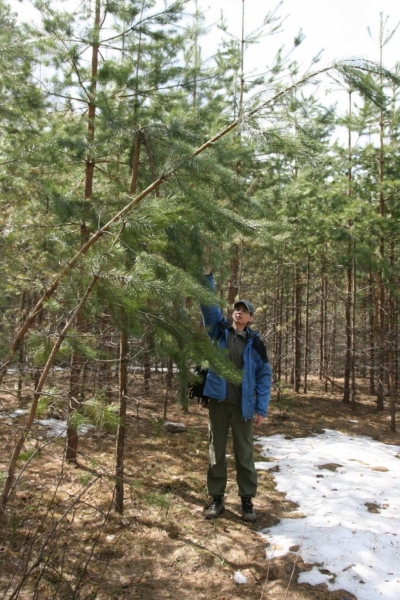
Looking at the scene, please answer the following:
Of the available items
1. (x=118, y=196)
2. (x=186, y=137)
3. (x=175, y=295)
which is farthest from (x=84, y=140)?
(x=175, y=295)

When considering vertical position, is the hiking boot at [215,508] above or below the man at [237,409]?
below

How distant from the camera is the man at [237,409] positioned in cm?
398

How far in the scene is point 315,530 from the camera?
3.78 m

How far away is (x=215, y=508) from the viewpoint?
404 centimetres

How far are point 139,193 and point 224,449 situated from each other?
3.08 metres

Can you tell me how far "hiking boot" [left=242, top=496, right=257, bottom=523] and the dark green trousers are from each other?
0.09 metres

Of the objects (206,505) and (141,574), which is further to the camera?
(206,505)

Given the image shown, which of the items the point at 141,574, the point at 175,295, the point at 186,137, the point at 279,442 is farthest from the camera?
the point at 279,442

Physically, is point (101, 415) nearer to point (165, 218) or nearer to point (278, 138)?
point (165, 218)

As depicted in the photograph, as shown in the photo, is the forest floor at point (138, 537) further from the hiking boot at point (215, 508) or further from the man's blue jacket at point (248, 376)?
the man's blue jacket at point (248, 376)

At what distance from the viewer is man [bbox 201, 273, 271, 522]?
157 inches

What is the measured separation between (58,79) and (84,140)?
1364 mm

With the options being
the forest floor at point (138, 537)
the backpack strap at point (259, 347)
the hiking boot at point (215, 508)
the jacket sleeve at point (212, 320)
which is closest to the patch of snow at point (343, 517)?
the forest floor at point (138, 537)

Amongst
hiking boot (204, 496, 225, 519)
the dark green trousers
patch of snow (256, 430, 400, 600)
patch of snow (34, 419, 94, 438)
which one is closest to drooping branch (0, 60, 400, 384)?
patch of snow (34, 419, 94, 438)
